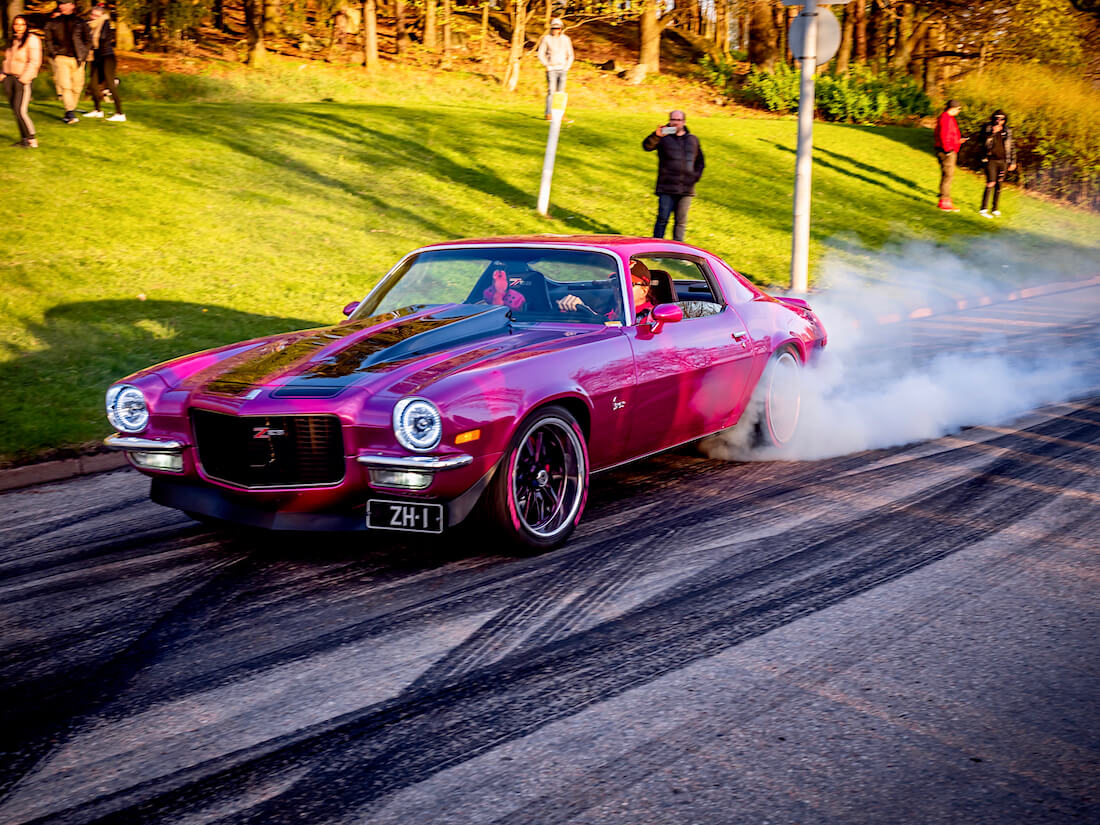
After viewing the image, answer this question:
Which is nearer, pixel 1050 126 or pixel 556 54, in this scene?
pixel 556 54

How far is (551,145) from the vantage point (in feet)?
49.9

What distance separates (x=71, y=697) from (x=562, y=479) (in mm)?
2508

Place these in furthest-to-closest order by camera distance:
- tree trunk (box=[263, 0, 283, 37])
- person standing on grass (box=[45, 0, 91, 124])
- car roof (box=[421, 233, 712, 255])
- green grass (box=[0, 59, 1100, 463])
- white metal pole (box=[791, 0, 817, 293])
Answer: tree trunk (box=[263, 0, 283, 37]) → person standing on grass (box=[45, 0, 91, 124]) → white metal pole (box=[791, 0, 817, 293]) → green grass (box=[0, 59, 1100, 463]) → car roof (box=[421, 233, 712, 255])

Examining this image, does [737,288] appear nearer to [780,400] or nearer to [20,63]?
[780,400]

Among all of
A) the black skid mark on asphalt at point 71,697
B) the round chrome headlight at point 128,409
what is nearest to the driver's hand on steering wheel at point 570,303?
the round chrome headlight at point 128,409

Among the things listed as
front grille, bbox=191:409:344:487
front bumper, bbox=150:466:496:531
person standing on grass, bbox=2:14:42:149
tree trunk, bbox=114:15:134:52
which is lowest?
front bumper, bbox=150:466:496:531

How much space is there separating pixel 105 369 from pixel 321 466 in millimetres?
5250

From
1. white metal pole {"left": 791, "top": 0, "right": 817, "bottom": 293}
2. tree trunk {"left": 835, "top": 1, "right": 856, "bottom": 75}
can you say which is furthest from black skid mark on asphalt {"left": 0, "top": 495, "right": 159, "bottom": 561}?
tree trunk {"left": 835, "top": 1, "right": 856, "bottom": 75}

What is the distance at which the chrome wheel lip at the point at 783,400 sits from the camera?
7254 millimetres

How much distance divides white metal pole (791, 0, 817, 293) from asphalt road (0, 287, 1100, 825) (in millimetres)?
6510

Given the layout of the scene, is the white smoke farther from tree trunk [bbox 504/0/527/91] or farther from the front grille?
tree trunk [bbox 504/0/527/91]

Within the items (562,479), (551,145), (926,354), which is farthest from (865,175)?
(562,479)

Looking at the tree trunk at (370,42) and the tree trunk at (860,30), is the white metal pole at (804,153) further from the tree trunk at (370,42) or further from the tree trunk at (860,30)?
the tree trunk at (860,30)

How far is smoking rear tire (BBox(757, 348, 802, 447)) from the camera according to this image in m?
7.19
